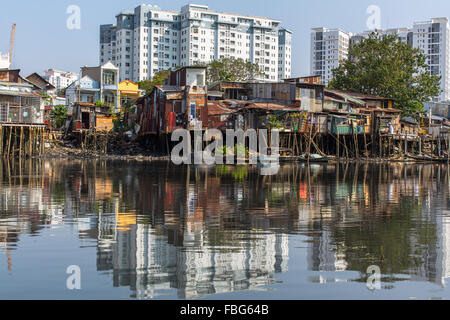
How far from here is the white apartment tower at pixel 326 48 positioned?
174m

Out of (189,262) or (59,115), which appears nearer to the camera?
(189,262)

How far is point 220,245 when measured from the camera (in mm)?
10312

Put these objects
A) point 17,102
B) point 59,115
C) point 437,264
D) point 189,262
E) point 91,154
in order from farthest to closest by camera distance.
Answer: point 59,115 → point 91,154 → point 17,102 → point 437,264 → point 189,262

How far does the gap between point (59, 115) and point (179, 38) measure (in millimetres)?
65192

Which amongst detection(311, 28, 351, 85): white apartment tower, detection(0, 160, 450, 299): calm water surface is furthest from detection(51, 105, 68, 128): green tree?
detection(311, 28, 351, 85): white apartment tower

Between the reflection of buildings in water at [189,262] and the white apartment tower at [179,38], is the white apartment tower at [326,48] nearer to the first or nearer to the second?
the white apartment tower at [179,38]

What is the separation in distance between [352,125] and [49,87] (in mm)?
32358

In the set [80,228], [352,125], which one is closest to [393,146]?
[352,125]

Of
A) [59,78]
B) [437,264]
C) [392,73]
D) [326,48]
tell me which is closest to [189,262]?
[437,264]

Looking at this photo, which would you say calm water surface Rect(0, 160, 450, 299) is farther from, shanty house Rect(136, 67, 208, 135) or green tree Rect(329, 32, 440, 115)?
green tree Rect(329, 32, 440, 115)

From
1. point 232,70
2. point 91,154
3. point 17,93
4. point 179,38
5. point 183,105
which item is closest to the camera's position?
point 17,93

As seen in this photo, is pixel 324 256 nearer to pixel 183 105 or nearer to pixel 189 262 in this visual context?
pixel 189 262

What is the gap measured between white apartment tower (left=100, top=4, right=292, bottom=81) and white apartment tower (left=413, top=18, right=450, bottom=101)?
178ft

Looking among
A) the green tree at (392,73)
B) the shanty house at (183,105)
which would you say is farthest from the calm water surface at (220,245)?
the green tree at (392,73)
